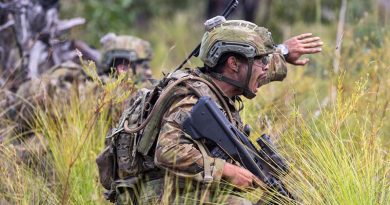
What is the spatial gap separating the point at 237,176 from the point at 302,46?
1.11 metres

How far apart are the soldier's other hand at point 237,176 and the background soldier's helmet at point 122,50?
2.99 metres

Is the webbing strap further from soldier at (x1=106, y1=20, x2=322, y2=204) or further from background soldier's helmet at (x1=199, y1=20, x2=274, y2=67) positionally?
background soldier's helmet at (x1=199, y1=20, x2=274, y2=67)

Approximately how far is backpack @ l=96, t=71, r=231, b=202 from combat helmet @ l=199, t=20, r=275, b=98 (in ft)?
0.46

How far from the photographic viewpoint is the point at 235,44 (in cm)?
521

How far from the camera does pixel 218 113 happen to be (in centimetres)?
497

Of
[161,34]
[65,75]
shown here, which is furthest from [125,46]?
[161,34]

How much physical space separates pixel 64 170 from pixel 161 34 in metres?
10.8

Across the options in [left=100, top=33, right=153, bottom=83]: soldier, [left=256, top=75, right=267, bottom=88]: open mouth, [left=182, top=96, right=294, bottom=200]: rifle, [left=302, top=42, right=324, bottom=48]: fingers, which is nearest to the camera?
[left=182, top=96, right=294, bottom=200]: rifle

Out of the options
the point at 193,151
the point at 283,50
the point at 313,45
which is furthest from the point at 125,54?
the point at 193,151

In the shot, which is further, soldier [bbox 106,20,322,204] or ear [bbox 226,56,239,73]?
ear [bbox 226,56,239,73]

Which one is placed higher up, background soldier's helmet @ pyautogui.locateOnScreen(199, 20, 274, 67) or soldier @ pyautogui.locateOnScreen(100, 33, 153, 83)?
background soldier's helmet @ pyautogui.locateOnScreen(199, 20, 274, 67)

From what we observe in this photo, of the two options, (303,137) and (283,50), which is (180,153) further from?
(283,50)

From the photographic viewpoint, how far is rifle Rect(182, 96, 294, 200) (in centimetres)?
496

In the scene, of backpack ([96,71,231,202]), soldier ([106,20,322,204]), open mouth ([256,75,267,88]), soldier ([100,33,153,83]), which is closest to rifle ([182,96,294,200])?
soldier ([106,20,322,204])
